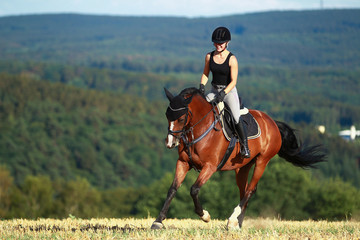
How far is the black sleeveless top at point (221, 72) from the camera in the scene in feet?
34.9

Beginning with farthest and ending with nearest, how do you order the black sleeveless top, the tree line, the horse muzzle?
the tree line < the black sleeveless top < the horse muzzle

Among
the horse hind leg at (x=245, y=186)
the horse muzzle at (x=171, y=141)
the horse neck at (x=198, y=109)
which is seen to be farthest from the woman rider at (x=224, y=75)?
the horse muzzle at (x=171, y=141)

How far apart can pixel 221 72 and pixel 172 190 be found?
2.19 m

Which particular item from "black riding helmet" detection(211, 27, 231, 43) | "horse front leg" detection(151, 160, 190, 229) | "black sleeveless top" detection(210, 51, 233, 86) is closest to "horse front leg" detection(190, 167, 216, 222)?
"horse front leg" detection(151, 160, 190, 229)

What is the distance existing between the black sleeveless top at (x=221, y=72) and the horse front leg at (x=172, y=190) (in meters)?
1.56

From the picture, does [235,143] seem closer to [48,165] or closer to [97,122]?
[48,165]

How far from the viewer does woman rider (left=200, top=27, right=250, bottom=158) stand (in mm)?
10508

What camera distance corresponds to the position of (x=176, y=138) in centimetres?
993

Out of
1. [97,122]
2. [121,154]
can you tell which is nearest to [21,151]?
[121,154]

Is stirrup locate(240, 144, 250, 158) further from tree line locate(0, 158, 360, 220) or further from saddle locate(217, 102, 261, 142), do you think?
tree line locate(0, 158, 360, 220)

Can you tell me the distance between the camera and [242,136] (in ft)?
35.6

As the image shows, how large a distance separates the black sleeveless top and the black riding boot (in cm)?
75

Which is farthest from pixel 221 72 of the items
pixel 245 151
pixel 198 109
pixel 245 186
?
pixel 245 186

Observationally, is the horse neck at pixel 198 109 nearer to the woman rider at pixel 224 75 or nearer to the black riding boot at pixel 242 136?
the woman rider at pixel 224 75
